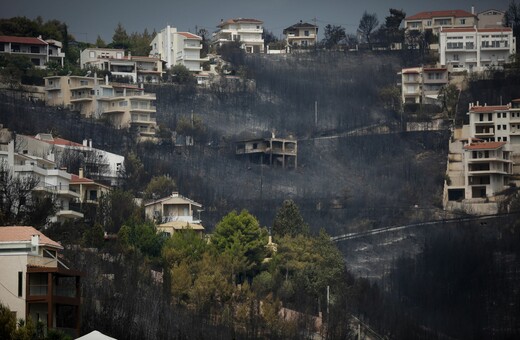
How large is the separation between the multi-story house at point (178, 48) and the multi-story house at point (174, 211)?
40.5 meters

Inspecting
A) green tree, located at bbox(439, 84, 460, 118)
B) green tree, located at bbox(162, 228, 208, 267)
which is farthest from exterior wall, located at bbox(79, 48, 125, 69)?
green tree, located at bbox(162, 228, 208, 267)

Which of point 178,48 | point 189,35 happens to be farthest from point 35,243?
point 189,35

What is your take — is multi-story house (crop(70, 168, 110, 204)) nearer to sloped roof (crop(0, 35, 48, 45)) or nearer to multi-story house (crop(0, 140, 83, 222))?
multi-story house (crop(0, 140, 83, 222))

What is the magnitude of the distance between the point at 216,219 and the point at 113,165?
6.70 metres

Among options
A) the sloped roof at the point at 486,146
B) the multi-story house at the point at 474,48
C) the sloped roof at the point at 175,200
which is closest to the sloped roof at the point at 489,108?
the sloped roof at the point at 486,146

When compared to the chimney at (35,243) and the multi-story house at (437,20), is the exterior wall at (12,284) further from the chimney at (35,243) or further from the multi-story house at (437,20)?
the multi-story house at (437,20)

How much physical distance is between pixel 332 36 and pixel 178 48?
1414 centimetres

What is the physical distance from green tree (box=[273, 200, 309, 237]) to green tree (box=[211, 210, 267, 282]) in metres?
2.82

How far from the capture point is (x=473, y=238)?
421ft

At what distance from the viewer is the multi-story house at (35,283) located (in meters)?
69.3

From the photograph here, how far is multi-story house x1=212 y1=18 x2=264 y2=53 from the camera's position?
167 m

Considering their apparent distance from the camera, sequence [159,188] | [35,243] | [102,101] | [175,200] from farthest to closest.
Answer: [102,101] < [159,188] < [175,200] < [35,243]

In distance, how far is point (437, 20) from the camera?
17225cm

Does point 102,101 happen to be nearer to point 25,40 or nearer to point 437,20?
point 25,40
